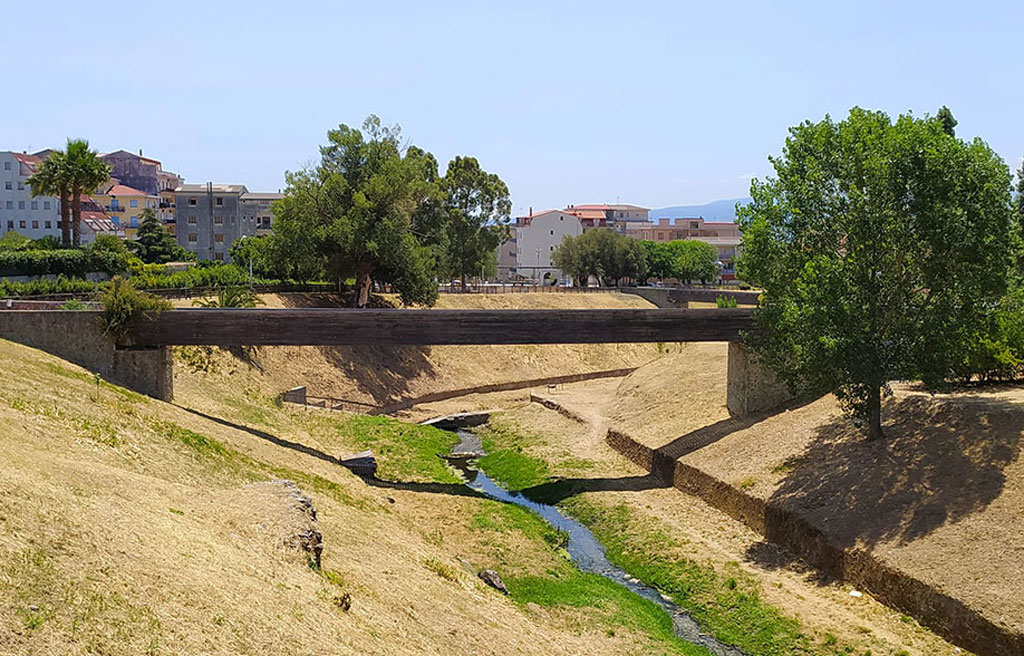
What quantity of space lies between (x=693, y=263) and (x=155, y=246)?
72746 millimetres

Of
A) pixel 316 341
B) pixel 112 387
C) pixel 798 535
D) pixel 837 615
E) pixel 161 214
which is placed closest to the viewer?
pixel 837 615

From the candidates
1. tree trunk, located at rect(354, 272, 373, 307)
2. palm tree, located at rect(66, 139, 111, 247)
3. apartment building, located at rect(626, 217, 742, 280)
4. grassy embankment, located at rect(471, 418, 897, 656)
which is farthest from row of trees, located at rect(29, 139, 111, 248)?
apartment building, located at rect(626, 217, 742, 280)

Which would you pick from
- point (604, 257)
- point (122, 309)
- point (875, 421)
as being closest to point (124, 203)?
point (604, 257)

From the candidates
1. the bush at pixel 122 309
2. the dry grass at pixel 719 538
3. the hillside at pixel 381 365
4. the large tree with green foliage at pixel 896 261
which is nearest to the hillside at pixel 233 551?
the bush at pixel 122 309

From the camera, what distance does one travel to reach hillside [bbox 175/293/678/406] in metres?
49.1

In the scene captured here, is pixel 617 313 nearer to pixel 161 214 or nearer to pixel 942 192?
pixel 942 192

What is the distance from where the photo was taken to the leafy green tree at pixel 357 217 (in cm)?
6238

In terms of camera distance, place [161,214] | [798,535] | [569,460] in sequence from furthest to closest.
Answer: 1. [161,214]
2. [569,460]
3. [798,535]

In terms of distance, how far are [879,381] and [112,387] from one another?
2744 centimetres

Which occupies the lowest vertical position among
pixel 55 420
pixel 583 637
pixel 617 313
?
pixel 583 637

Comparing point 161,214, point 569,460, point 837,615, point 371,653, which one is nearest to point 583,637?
point 837,615

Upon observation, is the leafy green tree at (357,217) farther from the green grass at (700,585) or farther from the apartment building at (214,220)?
the apartment building at (214,220)

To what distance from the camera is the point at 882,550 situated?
25719 millimetres

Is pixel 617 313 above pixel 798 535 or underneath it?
above
